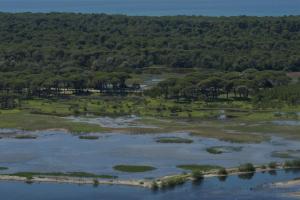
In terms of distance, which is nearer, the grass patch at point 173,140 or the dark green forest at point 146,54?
the grass patch at point 173,140

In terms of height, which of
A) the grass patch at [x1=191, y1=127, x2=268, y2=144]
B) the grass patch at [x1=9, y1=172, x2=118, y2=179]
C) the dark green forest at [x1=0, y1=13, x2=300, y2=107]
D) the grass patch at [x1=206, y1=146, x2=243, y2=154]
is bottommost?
the grass patch at [x1=9, y1=172, x2=118, y2=179]

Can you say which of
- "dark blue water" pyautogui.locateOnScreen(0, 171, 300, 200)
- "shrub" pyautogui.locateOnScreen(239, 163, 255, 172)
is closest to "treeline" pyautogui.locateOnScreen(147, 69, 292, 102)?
"shrub" pyautogui.locateOnScreen(239, 163, 255, 172)

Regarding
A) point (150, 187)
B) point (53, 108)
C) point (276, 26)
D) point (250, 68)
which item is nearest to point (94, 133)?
point (53, 108)

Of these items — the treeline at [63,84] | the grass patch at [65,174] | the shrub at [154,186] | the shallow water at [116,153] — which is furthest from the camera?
the treeline at [63,84]

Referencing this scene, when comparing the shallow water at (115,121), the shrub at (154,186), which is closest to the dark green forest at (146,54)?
the shallow water at (115,121)

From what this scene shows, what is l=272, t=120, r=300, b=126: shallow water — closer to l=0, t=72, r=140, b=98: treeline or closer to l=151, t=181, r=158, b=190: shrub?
l=151, t=181, r=158, b=190: shrub

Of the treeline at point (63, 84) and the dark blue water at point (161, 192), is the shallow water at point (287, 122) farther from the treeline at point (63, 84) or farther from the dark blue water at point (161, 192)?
the treeline at point (63, 84)
